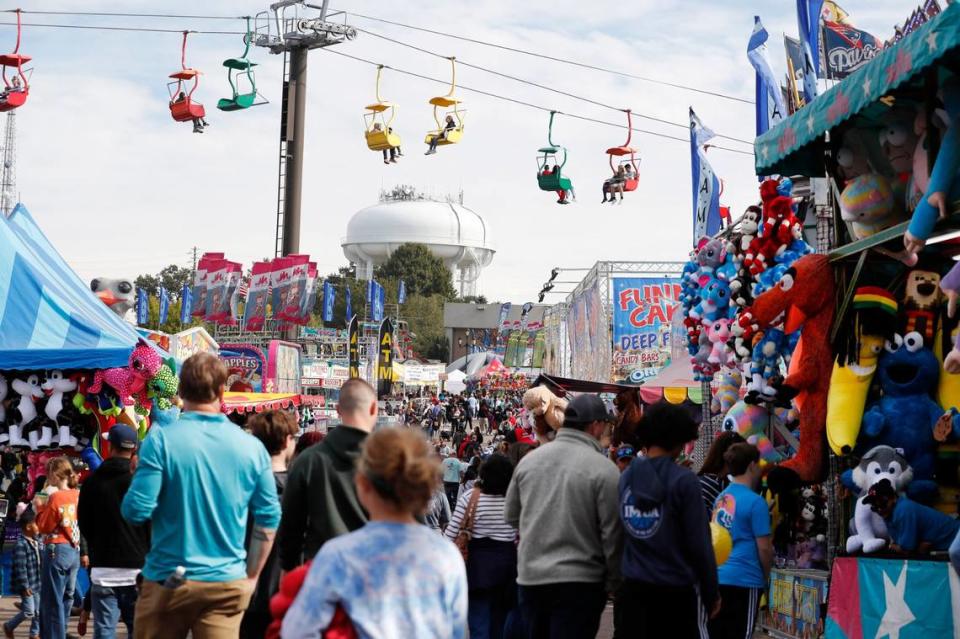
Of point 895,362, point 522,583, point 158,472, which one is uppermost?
point 895,362

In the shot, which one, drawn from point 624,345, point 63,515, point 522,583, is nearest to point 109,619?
point 63,515

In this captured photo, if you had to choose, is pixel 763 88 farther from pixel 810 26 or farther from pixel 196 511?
pixel 196 511

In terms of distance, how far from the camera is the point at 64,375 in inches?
487

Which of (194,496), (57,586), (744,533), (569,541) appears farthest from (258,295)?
(194,496)

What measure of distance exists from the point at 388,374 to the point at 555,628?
2766 cm

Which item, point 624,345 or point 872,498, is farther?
point 624,345

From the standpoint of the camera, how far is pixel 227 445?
5168 mm

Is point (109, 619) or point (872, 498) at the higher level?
point (872, 498)

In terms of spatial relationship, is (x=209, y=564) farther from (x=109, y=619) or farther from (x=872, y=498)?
(x=872, y=498)

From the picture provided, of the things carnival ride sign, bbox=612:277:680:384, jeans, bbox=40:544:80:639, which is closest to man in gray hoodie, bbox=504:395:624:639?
jeans, bbox=40:544:80:639

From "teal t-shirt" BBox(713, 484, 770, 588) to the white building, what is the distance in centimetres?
11234

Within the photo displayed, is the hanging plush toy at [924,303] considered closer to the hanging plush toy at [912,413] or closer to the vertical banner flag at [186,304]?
the hanging plush toy at [912,413]

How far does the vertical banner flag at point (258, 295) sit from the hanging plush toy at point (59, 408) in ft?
97.7

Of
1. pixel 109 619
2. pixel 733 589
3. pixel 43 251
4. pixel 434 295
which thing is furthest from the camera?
pixel 434 295
